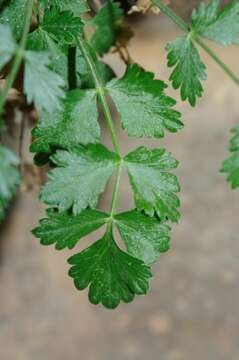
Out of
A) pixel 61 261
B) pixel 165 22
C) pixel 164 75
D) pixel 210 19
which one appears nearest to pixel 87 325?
pixel 61 261

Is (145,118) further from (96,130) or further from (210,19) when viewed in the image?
(210,19)

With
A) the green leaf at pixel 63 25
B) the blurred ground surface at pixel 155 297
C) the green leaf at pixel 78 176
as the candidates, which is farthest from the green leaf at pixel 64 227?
the blurred ground surface at pixel 155 297

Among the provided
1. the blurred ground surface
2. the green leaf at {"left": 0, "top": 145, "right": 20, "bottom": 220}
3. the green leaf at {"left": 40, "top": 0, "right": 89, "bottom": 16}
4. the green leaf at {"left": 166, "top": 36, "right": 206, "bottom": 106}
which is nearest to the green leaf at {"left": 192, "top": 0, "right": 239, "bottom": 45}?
the green leaf at {"left": 166, "top": 36, "right": 206, "bottom": 106}

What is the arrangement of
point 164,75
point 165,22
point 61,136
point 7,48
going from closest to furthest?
1. point 7,48
2. point 61,136
3. point 164,75
4. point 165,22

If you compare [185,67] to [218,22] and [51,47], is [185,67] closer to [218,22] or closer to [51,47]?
[218,22]

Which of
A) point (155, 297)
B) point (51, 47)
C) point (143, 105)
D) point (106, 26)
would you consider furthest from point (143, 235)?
point (155, 297)

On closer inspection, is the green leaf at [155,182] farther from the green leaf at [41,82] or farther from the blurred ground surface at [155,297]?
the blurred ground surface at [155,297]
